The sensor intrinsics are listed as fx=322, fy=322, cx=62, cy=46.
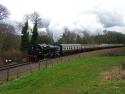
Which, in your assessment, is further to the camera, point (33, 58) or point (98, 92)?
point (33, 58)

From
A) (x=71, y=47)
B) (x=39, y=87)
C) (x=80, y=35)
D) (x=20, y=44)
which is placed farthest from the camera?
(x=80, y=35)

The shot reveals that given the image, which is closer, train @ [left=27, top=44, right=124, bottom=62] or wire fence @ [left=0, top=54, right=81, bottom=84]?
wire fence @ [left=0, top=54, right=81, bottom=84]

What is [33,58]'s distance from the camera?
58656 mm

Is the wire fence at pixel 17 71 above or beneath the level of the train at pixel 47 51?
beneath

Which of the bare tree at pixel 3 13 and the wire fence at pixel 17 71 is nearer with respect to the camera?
the wire fence at pixel 17 71

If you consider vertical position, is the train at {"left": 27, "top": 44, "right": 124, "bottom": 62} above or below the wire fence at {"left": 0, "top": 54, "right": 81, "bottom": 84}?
above

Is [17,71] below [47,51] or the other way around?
below

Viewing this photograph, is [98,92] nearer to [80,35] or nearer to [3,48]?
[3,48]

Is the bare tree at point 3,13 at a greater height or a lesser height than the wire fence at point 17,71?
greater

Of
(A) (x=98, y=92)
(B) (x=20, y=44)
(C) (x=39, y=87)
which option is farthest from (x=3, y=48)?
(A) (x=98, y=92)

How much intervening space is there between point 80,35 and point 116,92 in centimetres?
12781

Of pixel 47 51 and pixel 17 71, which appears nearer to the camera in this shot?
pixel 17 71

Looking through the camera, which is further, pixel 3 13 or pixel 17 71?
pixel 3 13

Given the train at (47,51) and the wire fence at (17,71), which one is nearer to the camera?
the wire fence at (17,71)
